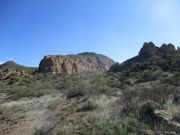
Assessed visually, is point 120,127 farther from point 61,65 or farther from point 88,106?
point 61,65

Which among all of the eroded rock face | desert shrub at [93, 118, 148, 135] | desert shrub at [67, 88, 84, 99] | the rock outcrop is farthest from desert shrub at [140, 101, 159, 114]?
the eroded rock face

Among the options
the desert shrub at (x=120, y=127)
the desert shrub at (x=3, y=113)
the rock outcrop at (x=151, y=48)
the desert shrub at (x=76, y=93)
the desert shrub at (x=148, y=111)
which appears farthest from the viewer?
the rock outcrop at (x=151, y=48)

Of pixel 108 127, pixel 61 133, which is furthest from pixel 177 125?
pixel 61 133

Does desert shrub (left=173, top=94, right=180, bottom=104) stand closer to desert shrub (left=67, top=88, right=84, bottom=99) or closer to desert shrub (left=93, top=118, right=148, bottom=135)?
desert shrub (left=93, top=118, right=148, bottom=135)

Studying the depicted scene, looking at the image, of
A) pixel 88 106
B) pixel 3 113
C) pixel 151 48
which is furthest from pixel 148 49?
pixel 88 106

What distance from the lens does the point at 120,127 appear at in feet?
26.2

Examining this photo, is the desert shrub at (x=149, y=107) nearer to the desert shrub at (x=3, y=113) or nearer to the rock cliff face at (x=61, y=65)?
the desert shrub at (x=3, y=113)

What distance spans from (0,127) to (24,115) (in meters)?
2.23

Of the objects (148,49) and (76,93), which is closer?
(76,93)

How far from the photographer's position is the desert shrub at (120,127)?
7867 millimetres

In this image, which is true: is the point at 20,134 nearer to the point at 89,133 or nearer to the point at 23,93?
the point at 89,133

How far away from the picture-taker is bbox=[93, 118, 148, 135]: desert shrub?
7.87 m

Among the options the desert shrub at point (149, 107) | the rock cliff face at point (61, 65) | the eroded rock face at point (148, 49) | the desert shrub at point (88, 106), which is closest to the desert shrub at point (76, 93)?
the desert shrub at point (88, 106)

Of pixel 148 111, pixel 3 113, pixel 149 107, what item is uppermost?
pixel 149 107
